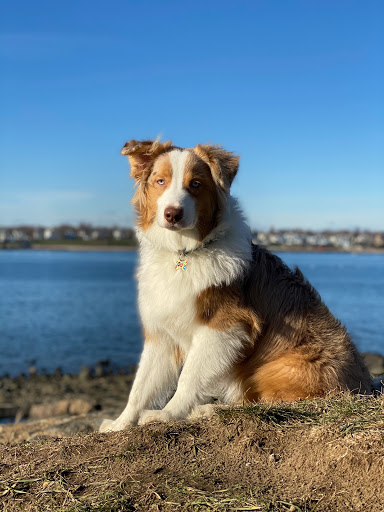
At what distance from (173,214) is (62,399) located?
1428cm

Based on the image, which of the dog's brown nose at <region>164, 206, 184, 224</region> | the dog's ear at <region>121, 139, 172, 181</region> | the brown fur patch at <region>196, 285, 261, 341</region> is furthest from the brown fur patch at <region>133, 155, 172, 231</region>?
the brown fur patch at <region>196, 285, 261, 341</region>

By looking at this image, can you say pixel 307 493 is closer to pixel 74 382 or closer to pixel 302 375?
pixel 302 375

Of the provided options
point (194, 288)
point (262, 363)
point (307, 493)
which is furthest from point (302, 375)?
point (307, 493)

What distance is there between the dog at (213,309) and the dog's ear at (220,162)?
1 centimetres

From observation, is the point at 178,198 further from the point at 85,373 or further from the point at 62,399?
the point at 85,373

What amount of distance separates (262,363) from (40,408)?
36.3ft

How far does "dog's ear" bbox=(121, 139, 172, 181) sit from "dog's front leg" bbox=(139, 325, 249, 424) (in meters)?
1.77

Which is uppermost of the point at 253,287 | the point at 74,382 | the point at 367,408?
the point at 253,287

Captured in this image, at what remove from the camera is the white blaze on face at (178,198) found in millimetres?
4988

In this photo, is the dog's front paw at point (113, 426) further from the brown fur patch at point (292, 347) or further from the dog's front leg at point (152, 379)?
the brown fur patch at point (292, 347)

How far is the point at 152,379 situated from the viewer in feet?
19.1

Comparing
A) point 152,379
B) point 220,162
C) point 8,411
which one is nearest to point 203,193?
point 220,162

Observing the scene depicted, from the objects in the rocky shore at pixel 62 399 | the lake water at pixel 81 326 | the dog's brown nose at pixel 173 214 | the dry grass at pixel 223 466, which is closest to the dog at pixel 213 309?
the dog's brown nose at pixel 173 214

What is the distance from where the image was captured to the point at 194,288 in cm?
529
